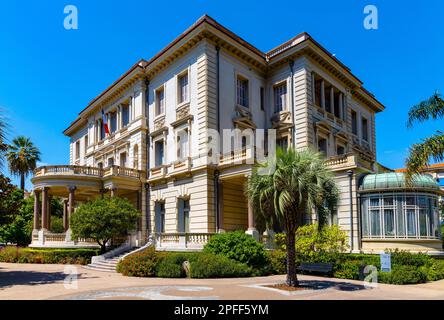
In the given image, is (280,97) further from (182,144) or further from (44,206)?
(44,206)

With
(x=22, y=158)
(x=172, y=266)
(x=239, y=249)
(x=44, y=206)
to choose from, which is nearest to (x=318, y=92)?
(x=239, y=249)

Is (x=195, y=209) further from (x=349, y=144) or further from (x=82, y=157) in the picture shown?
(x=82, y=157)

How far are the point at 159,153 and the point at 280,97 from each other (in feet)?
33.3

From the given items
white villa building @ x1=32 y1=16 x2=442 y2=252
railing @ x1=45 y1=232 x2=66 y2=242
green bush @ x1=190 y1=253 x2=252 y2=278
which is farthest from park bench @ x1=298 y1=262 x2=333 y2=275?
railing @ x1=45 y1=232 x2=66 y2=242

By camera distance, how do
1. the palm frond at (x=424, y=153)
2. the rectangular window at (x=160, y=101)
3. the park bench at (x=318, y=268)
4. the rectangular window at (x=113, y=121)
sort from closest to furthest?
the palm frond at (x=424, y=153) < the park bench at (x=318, y=268) < the rectangular window at (x=160, y=101) < the rectangular window at (x=113, y=121)

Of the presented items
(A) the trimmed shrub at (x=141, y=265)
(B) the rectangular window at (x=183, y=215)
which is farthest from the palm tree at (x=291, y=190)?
(B) the rectangular window at (x=183, y=215)

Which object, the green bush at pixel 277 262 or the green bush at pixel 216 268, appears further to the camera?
the green bush at pixel 277 262

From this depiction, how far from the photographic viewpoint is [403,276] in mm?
16312

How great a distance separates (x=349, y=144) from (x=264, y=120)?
8584 mm

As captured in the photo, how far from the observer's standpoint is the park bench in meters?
18.5

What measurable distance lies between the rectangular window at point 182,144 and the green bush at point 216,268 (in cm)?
1045

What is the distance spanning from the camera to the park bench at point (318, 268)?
18469 millimetres

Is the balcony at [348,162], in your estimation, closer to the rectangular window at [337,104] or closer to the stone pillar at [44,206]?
the rectangular window at [337,104]

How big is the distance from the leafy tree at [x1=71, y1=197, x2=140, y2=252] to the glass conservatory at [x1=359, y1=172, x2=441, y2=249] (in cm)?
1468
